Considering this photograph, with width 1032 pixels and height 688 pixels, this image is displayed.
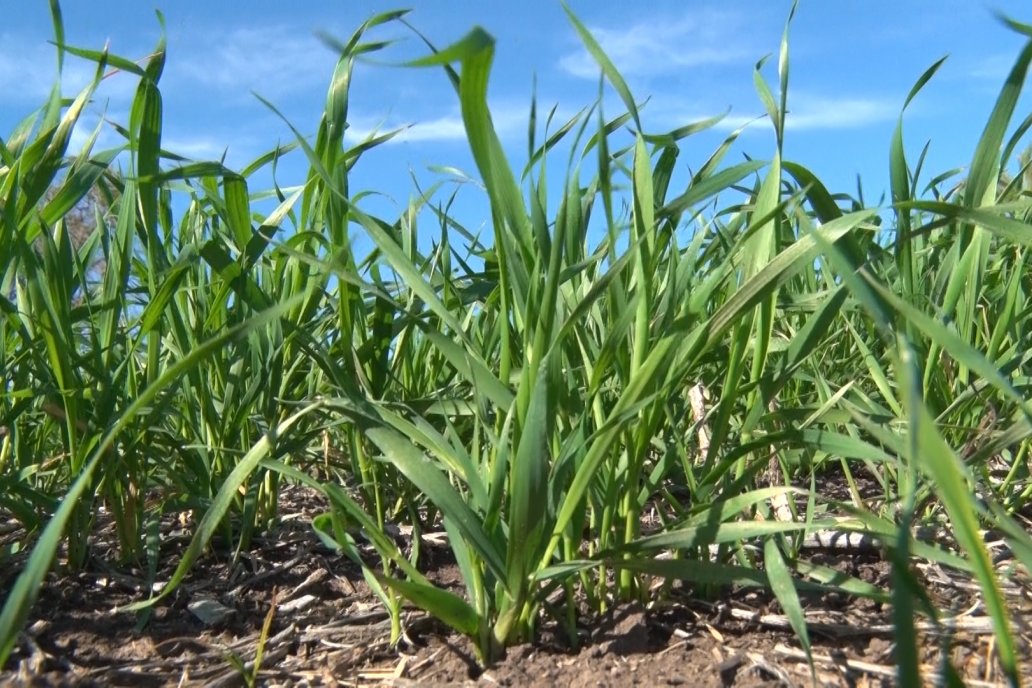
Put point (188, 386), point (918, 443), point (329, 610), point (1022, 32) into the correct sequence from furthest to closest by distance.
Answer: point (188, 386) < point (329, 610) < point (1022, 32) < point (918, 443)

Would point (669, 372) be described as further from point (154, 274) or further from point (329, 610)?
point (154, 274)

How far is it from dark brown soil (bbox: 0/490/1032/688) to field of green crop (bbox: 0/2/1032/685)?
4 centimetres

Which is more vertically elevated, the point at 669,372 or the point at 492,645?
the point at 669,372

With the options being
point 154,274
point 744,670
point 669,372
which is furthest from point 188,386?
point 744,670

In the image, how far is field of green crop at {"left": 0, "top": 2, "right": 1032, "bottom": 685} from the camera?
73cm

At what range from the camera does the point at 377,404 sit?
90cm

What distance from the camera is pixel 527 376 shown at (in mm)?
763

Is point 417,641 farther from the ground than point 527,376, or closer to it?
closer to it

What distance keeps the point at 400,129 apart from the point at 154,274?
38 centimetres

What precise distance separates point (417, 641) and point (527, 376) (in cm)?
32

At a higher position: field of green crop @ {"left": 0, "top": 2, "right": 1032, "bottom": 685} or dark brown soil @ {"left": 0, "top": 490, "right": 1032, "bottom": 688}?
field of green crop @ {"left": 0, "top": 2, "right": 1032, "bottom": 685}

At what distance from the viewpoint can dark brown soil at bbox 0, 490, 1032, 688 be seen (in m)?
0.78

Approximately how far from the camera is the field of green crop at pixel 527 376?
0.73m

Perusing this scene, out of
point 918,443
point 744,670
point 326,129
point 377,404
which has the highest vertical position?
point 326,129
